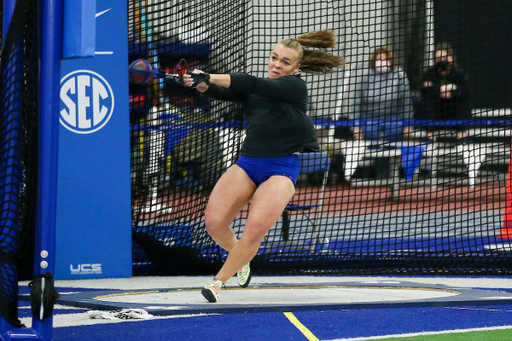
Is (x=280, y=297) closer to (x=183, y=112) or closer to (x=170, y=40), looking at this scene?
(x=183, y=112)

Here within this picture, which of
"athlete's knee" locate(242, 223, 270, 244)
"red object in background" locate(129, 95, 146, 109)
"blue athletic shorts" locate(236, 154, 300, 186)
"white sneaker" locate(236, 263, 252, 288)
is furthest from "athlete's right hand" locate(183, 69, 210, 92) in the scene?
"red object in background" locate(129, 95, 146, 109)

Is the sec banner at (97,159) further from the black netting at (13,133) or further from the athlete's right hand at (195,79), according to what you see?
the black netting at (13,133)

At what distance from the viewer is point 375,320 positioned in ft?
14.1

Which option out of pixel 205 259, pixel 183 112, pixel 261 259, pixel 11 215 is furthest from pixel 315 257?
pixel 11 215

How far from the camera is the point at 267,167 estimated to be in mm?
5219

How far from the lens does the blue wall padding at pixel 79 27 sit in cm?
329

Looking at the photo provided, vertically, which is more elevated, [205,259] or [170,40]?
[170,40]

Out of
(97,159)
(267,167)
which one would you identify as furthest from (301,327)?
(97,159)

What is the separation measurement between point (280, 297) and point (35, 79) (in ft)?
8.01

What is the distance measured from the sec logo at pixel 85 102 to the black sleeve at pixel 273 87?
1.89 meters

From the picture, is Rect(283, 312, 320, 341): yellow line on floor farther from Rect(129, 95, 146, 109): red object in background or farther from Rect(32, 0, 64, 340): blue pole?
Rect(129, 95, 146, 109): red object in background

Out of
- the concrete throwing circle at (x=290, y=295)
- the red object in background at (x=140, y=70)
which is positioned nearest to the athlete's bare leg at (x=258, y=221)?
the concrete throwing circle at (x=290, y=295)

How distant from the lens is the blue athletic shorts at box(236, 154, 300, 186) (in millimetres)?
5223

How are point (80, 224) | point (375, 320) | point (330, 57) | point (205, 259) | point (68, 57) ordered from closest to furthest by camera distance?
point (68, 57), point (375, 320), point (330, 57), point (80, 224), point (205, 259)
